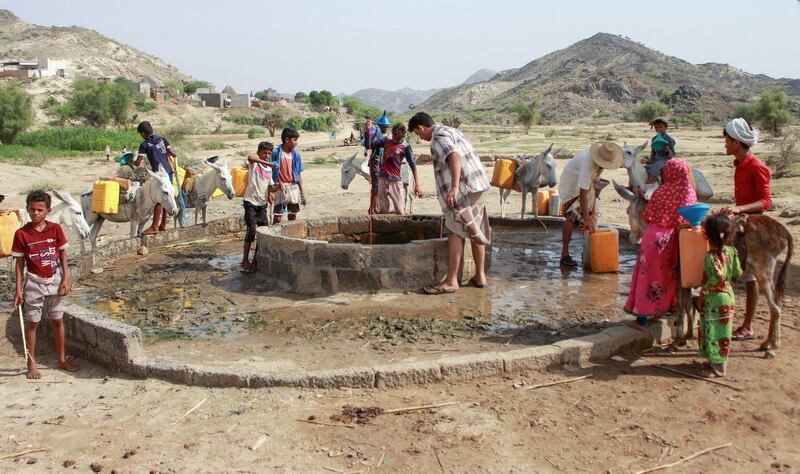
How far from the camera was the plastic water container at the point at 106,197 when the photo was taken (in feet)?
32.1

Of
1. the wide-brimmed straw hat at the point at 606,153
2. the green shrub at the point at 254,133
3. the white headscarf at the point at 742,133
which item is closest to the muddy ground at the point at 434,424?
the white headscarf at the point at 742,133

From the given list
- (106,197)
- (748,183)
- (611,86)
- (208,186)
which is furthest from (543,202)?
(611,86)

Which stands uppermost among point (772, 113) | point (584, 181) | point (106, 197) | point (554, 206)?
point (772, 113)

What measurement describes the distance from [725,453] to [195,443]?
3.00m

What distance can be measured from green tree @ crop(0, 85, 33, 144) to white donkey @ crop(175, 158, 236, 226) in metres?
30.1

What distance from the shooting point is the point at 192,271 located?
858cm

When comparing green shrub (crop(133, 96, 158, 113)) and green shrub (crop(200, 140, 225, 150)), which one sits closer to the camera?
green shrub (crop(200, 140, 225, 150))

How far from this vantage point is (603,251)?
802 cm

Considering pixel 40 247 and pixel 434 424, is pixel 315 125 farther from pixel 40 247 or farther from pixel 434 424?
pixel 434 424

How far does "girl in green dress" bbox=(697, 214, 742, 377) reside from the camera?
4.82m

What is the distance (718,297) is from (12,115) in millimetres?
39534

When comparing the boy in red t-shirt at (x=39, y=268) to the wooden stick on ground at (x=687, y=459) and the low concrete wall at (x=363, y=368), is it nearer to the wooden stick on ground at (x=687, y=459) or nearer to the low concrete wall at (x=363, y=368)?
the low concrete wall at (x=363, y=368)

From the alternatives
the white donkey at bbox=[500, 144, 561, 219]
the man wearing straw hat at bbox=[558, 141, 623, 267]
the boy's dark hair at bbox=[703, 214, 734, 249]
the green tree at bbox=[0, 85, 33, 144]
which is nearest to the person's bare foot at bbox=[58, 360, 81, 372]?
the boy's dark hair at bbox=[703, 214, 734, 249]

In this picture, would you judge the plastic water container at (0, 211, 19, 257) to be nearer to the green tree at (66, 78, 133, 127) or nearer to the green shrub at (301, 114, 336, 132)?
the green tree at (66, 78, 133, 127)
